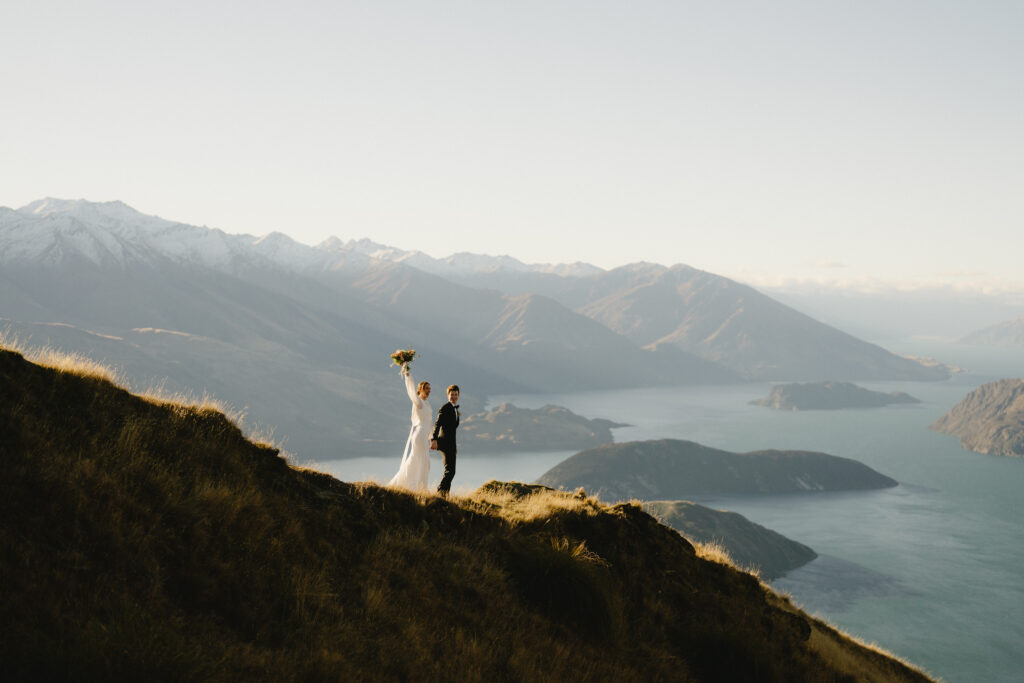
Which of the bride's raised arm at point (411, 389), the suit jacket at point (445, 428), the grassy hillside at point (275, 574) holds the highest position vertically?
the bride's raised arm at point (411, 389)

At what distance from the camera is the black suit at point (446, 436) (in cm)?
1759

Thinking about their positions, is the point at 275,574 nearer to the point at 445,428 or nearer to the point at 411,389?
the point at 445,428

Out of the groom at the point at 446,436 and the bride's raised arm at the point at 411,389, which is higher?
the bride's raised arm at the point at 411,389

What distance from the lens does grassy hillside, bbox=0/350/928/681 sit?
755 centimetres

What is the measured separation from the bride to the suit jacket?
372 mm

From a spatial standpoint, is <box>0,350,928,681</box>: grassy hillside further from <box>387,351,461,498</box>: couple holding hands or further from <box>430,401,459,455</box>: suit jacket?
<box>430,401,459,455</box>: suit jacket

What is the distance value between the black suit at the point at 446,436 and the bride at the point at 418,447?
0.35 meters

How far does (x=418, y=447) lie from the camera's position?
58.4 feet

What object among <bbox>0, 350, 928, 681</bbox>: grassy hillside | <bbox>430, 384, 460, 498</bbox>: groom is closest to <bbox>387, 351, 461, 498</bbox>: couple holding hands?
<bbox>430, 384, 460, 498</bbox>: groom

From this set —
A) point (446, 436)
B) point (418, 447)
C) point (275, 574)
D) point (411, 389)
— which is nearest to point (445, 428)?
point (446, 436)

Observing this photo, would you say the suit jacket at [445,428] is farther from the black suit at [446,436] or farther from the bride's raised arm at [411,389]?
the bride's raised arm at [411,389]

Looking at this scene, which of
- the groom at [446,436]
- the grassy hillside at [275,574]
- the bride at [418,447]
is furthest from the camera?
the bride at [418,447]

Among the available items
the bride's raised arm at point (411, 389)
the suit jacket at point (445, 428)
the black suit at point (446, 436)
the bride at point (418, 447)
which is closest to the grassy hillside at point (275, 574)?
the black suit at point (446, 436)

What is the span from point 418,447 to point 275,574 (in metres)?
8.17
